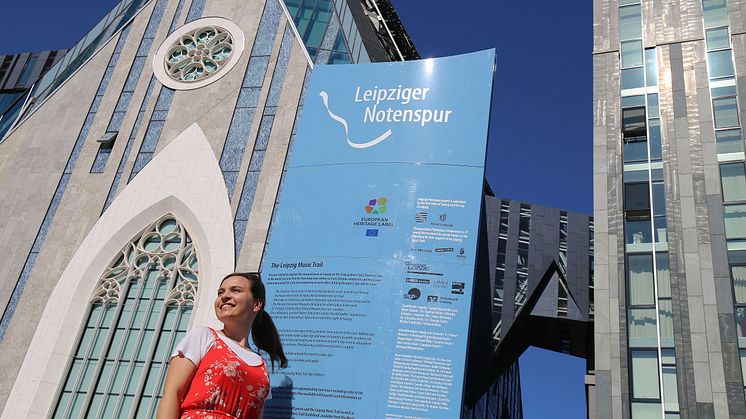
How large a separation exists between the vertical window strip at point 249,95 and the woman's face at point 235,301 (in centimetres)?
969

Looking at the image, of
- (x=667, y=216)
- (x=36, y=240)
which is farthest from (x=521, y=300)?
(x=36, y=240)

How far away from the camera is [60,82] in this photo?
20688 millimetres

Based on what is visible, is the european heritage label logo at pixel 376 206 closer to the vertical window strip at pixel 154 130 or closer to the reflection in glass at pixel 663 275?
the reflection in glass at pixel 663 275

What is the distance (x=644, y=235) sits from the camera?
1566cm

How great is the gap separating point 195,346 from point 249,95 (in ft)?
41.7

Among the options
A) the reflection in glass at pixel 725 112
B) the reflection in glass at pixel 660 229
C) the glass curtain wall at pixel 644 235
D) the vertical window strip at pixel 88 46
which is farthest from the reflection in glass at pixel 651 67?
the vertical window strip at pixel 88 46

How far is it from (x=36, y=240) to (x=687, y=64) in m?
15.6

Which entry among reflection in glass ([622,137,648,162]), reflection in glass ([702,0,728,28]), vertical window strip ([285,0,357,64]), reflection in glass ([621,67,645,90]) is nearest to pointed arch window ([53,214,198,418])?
vertical window strip ([285,0,357,64])

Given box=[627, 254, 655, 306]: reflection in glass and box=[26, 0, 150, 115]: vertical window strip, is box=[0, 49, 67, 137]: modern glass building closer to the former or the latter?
box=[26, 0, 150, 115]: vertical window strip

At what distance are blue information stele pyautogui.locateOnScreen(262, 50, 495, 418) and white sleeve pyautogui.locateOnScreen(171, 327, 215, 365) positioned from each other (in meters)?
4.86

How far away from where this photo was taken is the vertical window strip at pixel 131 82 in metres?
18.5

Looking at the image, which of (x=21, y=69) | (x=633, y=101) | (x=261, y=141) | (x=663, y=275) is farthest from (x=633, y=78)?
(x=21, y=69)

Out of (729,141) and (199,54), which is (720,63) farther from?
(199,54)

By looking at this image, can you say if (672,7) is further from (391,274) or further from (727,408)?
(391,274)
